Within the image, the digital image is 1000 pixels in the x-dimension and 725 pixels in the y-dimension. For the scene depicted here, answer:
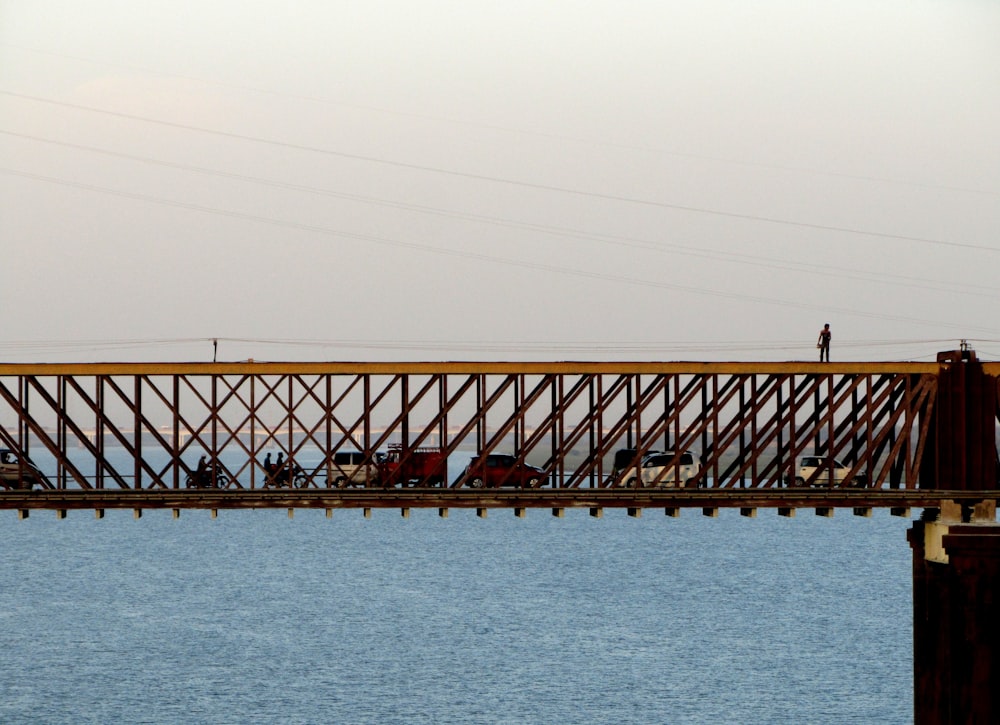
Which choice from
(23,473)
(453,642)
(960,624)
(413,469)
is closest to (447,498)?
(23,473)

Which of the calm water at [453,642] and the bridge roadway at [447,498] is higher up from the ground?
the bridge roadway at [447,498]

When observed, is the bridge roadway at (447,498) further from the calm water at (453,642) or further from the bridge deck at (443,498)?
the calm water at (453,642)

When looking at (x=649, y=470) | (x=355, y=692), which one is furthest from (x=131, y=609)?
(x=649, y=470)

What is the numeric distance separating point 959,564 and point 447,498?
15.5 metres

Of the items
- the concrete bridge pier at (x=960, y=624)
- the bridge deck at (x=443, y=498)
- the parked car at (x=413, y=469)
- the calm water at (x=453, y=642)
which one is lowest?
the calm water at (x=453, y=642)

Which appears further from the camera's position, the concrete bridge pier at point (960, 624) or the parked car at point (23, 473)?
the parked car at point (23, 473)

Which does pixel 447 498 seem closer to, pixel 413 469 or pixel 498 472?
pixel 498 472

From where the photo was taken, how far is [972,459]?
44.8 meters

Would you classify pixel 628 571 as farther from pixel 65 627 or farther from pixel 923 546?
pixel 923 546

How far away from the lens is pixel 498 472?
62000 mm

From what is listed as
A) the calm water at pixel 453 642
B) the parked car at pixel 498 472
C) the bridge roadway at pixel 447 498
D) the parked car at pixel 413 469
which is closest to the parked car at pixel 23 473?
the bridge roadway at pixel 447 498

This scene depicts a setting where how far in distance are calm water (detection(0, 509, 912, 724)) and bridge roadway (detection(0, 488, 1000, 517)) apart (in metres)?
39.7

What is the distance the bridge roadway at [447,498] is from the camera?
1636 inches

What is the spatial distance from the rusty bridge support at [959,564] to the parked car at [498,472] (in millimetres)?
12551
